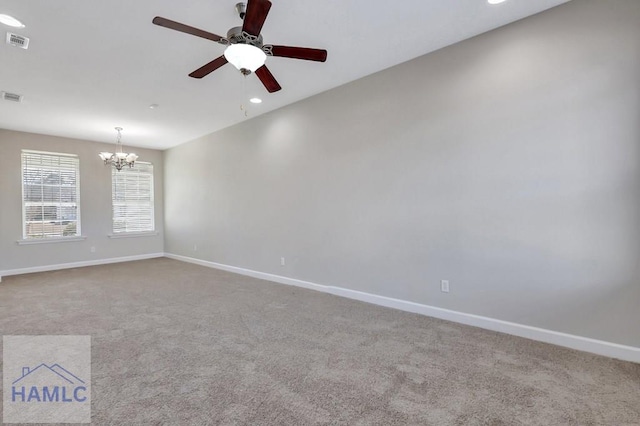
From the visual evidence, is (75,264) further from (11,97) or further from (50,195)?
(11,97)

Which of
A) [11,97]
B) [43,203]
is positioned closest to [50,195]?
[43,203]

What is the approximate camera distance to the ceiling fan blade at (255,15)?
172 centimetres

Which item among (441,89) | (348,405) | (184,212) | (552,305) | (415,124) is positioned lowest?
(348,405)

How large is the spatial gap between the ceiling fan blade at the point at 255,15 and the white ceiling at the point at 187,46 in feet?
1.94

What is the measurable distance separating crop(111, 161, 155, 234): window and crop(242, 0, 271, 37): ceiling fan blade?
654 centimetres

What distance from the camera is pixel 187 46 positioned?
2869 millimetres

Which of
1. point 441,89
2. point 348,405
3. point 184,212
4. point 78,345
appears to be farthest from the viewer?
point 184,212

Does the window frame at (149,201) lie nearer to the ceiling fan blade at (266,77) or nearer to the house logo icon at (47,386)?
the house logo icon at (47,386)

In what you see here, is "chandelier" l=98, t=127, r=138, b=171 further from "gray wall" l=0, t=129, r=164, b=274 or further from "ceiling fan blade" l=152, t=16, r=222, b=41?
"ceiling fan blade" l=152, t=16, r=222, b=41

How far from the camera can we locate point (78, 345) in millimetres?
2586

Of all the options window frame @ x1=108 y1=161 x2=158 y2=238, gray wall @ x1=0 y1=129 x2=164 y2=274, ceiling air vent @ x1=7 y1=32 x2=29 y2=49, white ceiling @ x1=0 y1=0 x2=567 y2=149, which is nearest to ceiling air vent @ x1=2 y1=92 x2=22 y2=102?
white ceiling @ x1=0 y1=0 x2=567 y2=149

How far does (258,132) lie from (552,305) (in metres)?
4.57

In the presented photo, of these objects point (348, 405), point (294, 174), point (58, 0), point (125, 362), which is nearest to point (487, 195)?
point (348, 405)

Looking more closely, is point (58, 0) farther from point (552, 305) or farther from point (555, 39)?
point (552, 305)
